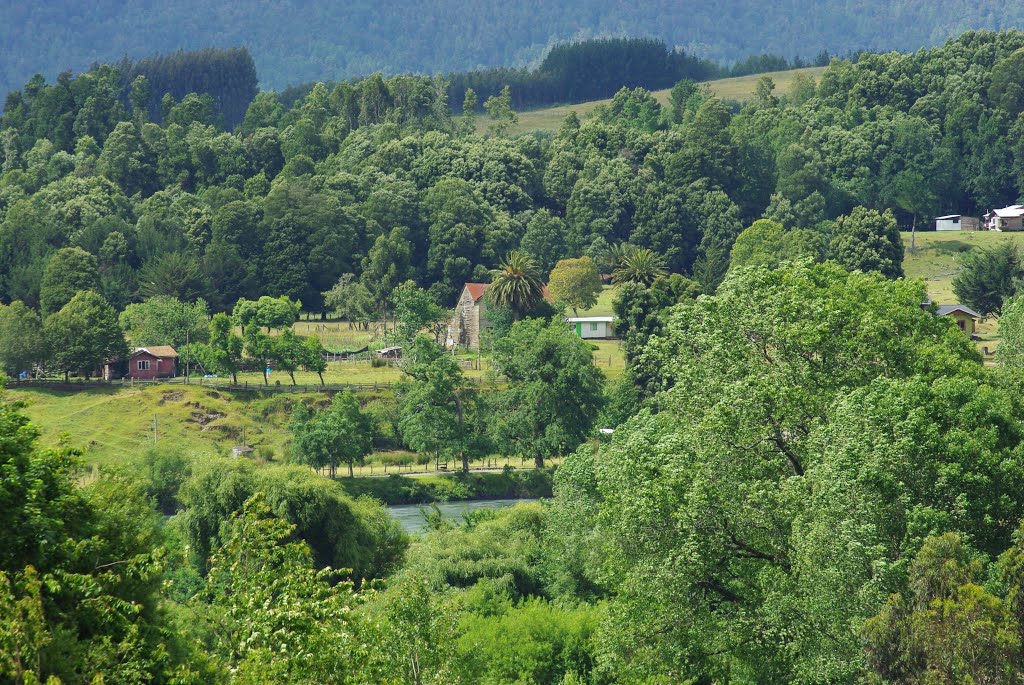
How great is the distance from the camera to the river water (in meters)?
81.3

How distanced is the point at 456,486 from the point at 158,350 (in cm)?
3372

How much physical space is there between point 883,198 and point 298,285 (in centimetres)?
6287

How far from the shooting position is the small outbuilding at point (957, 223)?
159750 millimetres

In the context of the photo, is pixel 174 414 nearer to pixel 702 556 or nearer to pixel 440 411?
pixel 440 411

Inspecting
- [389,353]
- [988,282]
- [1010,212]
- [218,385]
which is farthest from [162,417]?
[1010,212]

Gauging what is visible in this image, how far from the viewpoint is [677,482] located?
3859 cm

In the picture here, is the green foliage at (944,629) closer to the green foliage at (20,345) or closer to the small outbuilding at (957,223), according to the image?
the green foliage at (20,345)

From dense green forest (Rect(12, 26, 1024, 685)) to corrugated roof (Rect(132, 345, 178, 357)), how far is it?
136 cm

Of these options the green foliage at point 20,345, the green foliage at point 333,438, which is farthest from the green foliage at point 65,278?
the green foliage at point 333,438

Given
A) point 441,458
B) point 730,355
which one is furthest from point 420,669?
point 441,458

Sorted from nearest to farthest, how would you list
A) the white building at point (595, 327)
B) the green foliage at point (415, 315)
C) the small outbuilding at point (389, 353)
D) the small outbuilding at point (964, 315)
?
the small outbuilding at point (964, 315) < the green foliage at point (415, 315) < the small outbuilding at point (389, 353) < the white building at point (595, 327)

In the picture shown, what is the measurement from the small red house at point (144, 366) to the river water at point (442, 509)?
31.7 m

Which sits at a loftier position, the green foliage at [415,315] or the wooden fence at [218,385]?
the green foliage at [415,315]

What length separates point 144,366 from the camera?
113 metres
